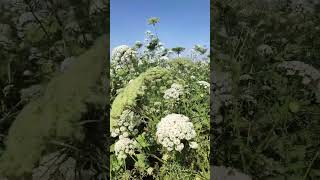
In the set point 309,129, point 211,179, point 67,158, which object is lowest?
point 211,179

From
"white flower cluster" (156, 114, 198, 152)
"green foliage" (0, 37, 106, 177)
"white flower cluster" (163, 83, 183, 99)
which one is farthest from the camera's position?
"white flower cluster" (163, 83, 183, 99)

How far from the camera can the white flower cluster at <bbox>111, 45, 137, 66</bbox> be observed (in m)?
2.11

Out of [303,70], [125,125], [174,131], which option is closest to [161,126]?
[174,131]

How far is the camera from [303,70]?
1.64 metres

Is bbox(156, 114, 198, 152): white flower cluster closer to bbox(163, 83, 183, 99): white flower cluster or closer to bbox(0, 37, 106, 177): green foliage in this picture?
bbox(163, 83, 183, 99): white flower cluster

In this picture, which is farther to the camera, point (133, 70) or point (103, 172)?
point (133, 70)

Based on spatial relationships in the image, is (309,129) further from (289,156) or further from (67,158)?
(67,158)

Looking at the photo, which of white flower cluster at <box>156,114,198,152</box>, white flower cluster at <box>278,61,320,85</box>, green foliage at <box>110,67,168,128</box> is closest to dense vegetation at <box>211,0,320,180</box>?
white flower cluster at <box>278,61,320,85</box>

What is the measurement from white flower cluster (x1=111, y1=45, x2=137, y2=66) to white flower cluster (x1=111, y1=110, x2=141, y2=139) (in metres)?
0.36

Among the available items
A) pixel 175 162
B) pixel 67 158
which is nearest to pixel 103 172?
pixel 67 158

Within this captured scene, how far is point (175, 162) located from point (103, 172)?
0.32 metres

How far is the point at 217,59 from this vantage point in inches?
66.6

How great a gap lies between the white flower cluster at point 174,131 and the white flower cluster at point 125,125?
13cm

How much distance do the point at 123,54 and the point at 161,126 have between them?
515mm
